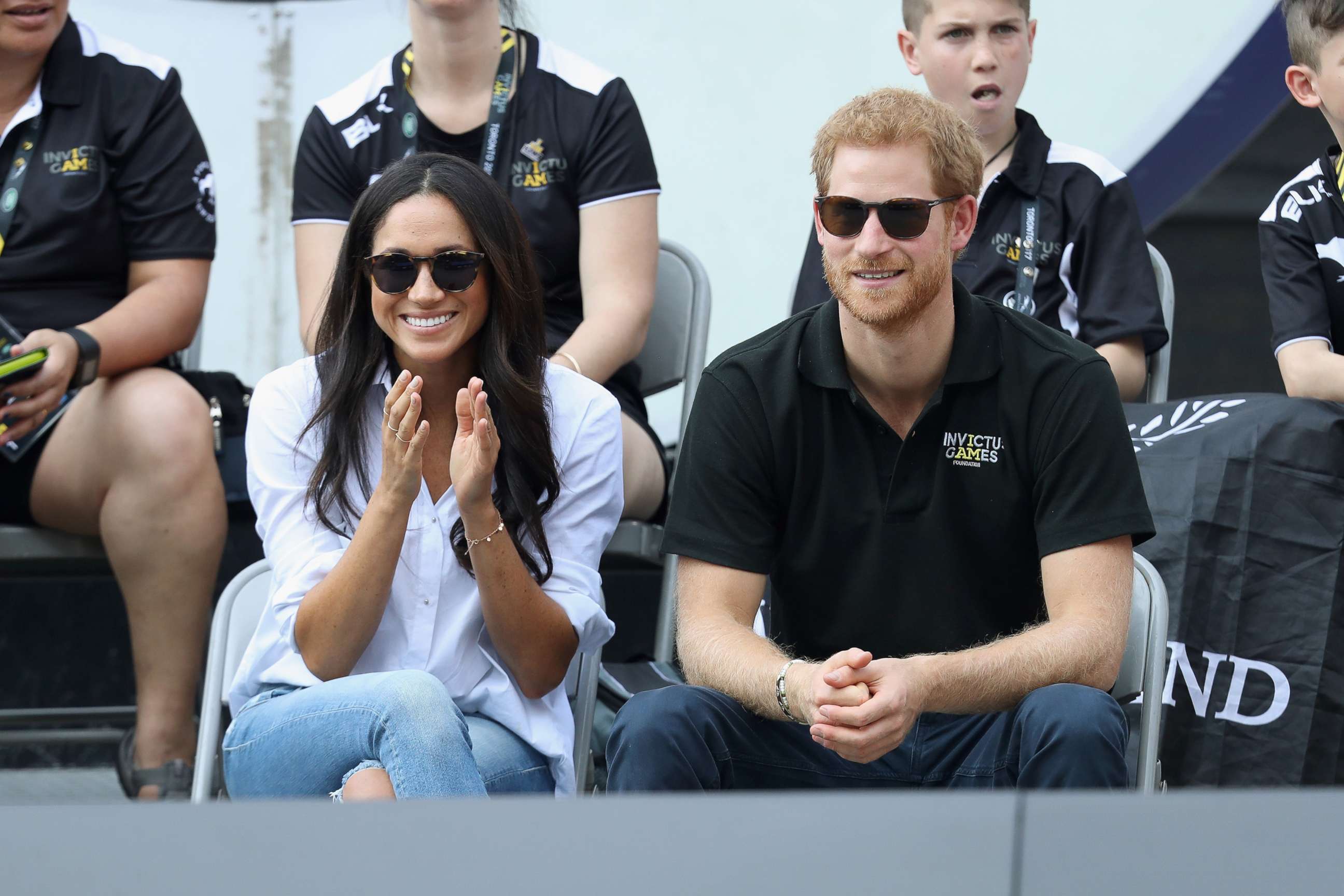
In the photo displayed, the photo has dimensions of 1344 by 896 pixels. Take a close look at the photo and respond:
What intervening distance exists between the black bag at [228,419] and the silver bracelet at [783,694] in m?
1.35

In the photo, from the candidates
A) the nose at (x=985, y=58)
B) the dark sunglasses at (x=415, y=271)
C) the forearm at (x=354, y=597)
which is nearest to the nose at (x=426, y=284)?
the dark sunglasses at (x=415, y=271)

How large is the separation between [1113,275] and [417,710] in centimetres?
166

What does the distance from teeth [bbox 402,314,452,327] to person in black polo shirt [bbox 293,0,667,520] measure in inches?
25.1

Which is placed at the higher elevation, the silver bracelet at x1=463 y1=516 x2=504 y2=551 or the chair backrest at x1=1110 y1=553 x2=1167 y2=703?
the silver bracelet at x1=463 y1=516 x2=504 y2=551

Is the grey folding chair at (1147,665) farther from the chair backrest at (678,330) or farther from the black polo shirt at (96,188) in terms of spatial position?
the black polo shirt at (96,188)

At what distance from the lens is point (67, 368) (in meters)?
2.66

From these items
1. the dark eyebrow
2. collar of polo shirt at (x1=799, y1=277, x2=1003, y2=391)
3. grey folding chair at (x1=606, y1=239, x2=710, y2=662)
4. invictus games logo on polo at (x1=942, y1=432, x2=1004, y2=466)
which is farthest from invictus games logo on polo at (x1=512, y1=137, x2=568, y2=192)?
invictus games logo on polo at (x1=942, y1=432, x2=1004, y2=466)

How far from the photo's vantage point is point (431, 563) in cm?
220

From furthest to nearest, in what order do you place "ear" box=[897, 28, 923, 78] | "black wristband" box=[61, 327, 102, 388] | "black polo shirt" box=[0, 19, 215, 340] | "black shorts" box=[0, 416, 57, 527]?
"ear" box=[897, 28, 923, 78] → "black polo shirt" box=[0, 19, 215, 340] → "black shorts" box=[0, 416, 57, 527] → "black wristband" box=[61, 327, 102, 388]

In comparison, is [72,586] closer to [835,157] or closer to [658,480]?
[658,480]

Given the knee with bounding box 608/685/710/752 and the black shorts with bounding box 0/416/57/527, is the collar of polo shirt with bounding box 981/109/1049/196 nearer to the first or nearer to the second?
the knee with bounding box 608/685/710/752

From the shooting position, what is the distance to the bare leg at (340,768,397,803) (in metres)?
1.92

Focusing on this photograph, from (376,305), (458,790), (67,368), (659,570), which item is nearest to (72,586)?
(67,368)

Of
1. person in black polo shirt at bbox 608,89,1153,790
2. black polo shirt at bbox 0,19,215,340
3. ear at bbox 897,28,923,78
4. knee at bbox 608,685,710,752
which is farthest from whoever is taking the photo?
ear at bbox 897,28,923,78
